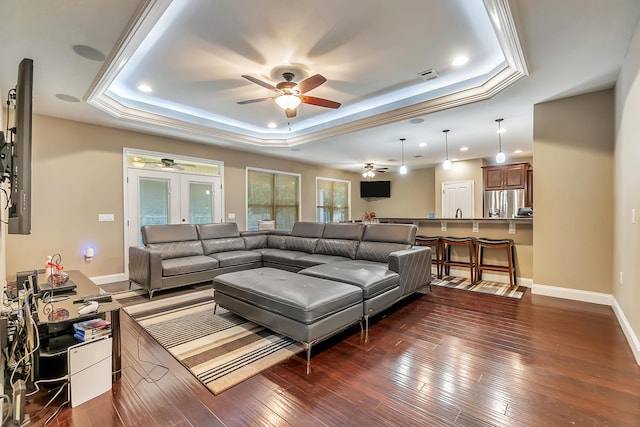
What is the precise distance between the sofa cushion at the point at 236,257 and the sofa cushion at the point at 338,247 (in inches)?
46.1

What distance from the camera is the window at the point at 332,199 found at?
9508mm

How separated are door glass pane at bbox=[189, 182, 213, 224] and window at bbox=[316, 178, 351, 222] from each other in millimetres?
3810

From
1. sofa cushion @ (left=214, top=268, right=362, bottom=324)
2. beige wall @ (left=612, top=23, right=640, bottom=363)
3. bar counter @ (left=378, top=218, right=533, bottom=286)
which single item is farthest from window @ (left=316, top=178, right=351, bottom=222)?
beige wall @ (left=612, top=23, right=640, bottom=363)

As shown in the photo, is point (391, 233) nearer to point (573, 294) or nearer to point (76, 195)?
point (573, 294)

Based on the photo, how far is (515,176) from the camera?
768 centimetres

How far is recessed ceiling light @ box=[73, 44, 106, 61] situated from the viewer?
8.80ft

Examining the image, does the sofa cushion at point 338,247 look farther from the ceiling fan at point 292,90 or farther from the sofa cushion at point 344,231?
the ceiling fan at point 292,90

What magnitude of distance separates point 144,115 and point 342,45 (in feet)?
11.6

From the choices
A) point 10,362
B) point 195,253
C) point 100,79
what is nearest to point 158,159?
point 195,253

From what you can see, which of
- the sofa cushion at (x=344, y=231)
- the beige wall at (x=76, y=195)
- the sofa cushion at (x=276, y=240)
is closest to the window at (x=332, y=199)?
the sofa cushion at (x=276, y=240)

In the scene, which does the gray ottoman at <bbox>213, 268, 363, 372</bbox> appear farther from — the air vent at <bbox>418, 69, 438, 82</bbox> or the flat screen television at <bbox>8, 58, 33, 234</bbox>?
the air vent at <bbox>418, 69, 438, 82</bbox>

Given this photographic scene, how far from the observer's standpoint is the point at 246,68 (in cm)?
347

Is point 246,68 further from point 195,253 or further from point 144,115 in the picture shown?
point 195,253

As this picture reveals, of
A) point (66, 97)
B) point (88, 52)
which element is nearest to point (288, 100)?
point (88, 52)
